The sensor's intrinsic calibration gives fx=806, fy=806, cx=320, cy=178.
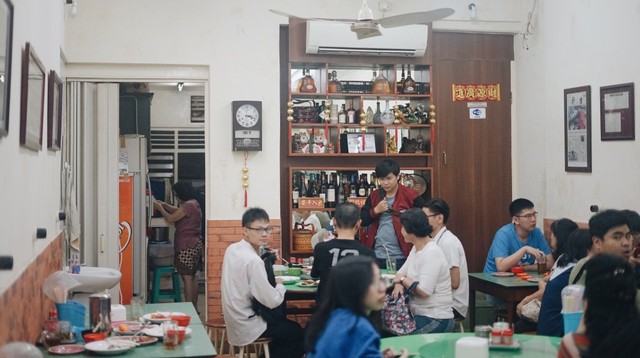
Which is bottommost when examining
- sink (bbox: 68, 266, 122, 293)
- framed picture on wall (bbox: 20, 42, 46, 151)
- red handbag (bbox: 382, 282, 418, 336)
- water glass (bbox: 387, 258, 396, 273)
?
red handbag (bbox: 382, 282, 418, 336)

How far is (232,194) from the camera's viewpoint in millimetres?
7953

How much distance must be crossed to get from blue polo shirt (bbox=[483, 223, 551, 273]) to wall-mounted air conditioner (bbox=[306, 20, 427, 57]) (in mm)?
2216

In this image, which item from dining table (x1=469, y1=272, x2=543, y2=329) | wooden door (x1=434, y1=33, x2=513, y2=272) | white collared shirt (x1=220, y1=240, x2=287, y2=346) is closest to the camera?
white collared shirt (x1=220, y1=240, x2=287, y2=346)

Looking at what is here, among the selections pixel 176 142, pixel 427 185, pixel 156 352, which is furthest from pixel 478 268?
pixel 176 142

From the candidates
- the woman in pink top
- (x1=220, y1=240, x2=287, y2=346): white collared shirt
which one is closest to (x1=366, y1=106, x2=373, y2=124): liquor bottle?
the woman in pink top

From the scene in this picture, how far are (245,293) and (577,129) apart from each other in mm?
3733

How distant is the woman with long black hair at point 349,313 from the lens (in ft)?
10.6

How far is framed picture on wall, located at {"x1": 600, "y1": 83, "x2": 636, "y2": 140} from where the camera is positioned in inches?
264

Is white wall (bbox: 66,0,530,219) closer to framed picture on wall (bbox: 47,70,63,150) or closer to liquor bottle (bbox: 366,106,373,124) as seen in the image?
liquor bottle (bbox: 366,106,373,124)

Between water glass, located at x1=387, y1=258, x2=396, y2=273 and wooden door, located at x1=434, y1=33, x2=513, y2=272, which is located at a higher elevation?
wooden door, located at x1=434, y1=33, x2=513, y2=272

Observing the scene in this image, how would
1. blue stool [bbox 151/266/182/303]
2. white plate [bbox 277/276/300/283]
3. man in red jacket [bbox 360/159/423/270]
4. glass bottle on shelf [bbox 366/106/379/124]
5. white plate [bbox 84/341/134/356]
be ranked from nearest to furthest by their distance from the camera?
white plate [bbox 84/341/134/356] < white plate [bbox 277/276/300/283] < man in red jacket [bbox 360/159/423/270] < glass bottle on shelf [bbox 366/106/379/124] < blue stool [bbox 151/266/182/303]

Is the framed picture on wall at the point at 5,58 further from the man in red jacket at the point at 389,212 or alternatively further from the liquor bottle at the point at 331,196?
the liquor bottle at the point at 331,196

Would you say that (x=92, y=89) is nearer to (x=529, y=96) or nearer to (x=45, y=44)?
(x=45, y=44)

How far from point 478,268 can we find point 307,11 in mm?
3249
